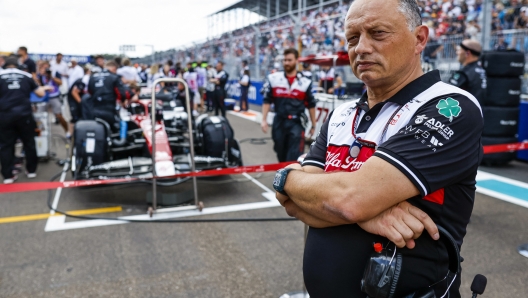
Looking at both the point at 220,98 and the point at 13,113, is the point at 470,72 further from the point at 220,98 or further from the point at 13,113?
the point at 220,98

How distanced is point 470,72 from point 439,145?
4.94m

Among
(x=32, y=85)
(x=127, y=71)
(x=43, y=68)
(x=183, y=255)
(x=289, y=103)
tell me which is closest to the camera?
(x=183, y=255)

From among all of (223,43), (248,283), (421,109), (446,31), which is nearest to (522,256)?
(248,283)

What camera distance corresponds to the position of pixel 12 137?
22.6ft

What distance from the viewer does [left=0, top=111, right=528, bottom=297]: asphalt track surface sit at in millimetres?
3354

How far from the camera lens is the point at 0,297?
10.8ft

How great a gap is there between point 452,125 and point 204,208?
4196 millimetres

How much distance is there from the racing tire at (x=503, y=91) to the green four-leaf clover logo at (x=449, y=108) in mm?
6779

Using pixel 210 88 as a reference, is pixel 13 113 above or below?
below

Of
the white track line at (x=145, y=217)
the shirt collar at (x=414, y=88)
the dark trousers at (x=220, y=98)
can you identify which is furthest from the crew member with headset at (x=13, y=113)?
the dark trousers at (x=220, y=98)

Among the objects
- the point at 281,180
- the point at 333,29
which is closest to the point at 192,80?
the point at 333,29

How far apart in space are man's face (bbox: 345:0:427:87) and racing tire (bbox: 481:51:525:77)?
265 inches

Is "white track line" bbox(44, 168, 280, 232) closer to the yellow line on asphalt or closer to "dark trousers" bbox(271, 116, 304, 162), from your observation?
the yellow line on asphalt

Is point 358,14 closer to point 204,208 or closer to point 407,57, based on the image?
point 407,57
